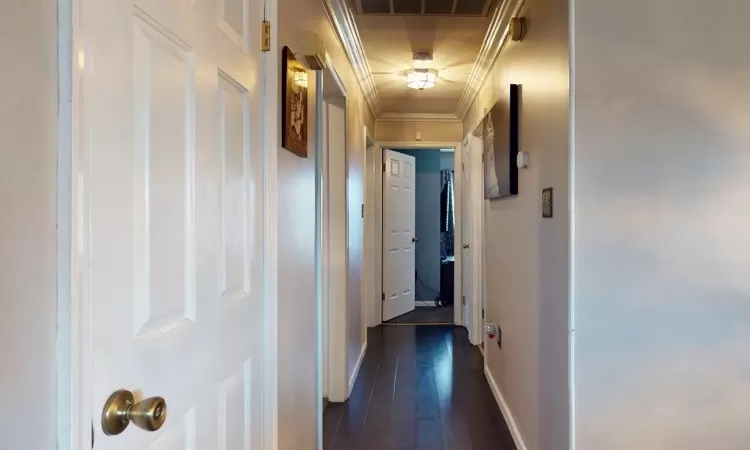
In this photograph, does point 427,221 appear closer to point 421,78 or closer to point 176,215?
point 421,78

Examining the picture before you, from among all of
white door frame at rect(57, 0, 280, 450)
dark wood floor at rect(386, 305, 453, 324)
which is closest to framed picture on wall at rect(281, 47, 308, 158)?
white door frame at rect(57, 0, 280, 450)

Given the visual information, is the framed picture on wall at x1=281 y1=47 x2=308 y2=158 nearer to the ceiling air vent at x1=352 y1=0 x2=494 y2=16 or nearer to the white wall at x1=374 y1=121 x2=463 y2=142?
the ceiling air vent at x1=352 y1=0 x2=494 y2=16

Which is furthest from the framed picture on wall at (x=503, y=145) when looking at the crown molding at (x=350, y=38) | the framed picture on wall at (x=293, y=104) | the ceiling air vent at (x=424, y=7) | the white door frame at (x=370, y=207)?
the white door frame at (x=370, y=207)

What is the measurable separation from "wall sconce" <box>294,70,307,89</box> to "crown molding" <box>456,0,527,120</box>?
1.22 m

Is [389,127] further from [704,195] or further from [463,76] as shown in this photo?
[704,195]

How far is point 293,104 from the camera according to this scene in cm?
175

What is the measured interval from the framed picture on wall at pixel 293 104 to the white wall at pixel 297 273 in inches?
1.6

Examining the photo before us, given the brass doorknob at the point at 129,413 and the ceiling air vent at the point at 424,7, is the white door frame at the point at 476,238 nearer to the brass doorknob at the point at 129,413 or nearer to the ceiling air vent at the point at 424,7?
the ceiling air vent at the point at 424,7

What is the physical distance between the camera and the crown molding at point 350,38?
8.66ft

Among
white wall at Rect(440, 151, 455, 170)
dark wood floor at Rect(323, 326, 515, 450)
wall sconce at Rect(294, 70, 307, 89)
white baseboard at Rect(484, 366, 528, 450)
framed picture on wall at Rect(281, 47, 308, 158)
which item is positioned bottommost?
dark wood floor at Rect(323, 326, 515, 450)

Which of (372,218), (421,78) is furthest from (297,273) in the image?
(372,218)

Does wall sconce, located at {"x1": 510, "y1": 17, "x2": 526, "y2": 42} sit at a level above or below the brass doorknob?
above

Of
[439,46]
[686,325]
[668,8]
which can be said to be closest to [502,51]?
[439,46]

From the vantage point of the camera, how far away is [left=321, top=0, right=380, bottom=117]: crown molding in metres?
2.64
